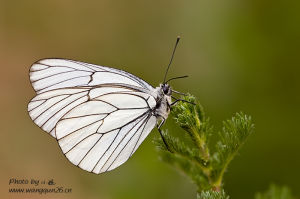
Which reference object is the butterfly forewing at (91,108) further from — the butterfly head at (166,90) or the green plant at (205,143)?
the green plant at (205,143)

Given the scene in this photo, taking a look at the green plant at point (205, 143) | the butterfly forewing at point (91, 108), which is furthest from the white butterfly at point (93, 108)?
the green plant at point (205, 143)

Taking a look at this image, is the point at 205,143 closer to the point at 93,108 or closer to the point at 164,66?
the point at 93,108

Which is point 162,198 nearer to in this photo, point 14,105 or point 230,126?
point 230,126

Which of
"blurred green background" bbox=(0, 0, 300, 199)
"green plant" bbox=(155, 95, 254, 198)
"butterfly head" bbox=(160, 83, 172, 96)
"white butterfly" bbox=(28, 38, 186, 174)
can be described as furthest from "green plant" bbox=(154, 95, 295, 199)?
"blurred green background" bbox=(0, 0, 300, 199)

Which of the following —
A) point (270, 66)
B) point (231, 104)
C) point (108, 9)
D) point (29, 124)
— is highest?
point (108, 9)

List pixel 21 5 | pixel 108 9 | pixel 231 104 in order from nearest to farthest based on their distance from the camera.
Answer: pixel 231 104 < pixel 108 9 < pixel 21 5

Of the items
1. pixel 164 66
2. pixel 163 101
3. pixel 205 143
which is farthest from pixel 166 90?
pixel 164 66

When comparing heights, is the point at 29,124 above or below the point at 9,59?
below

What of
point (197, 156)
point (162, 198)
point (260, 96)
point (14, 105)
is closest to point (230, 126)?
point (197, 156)
